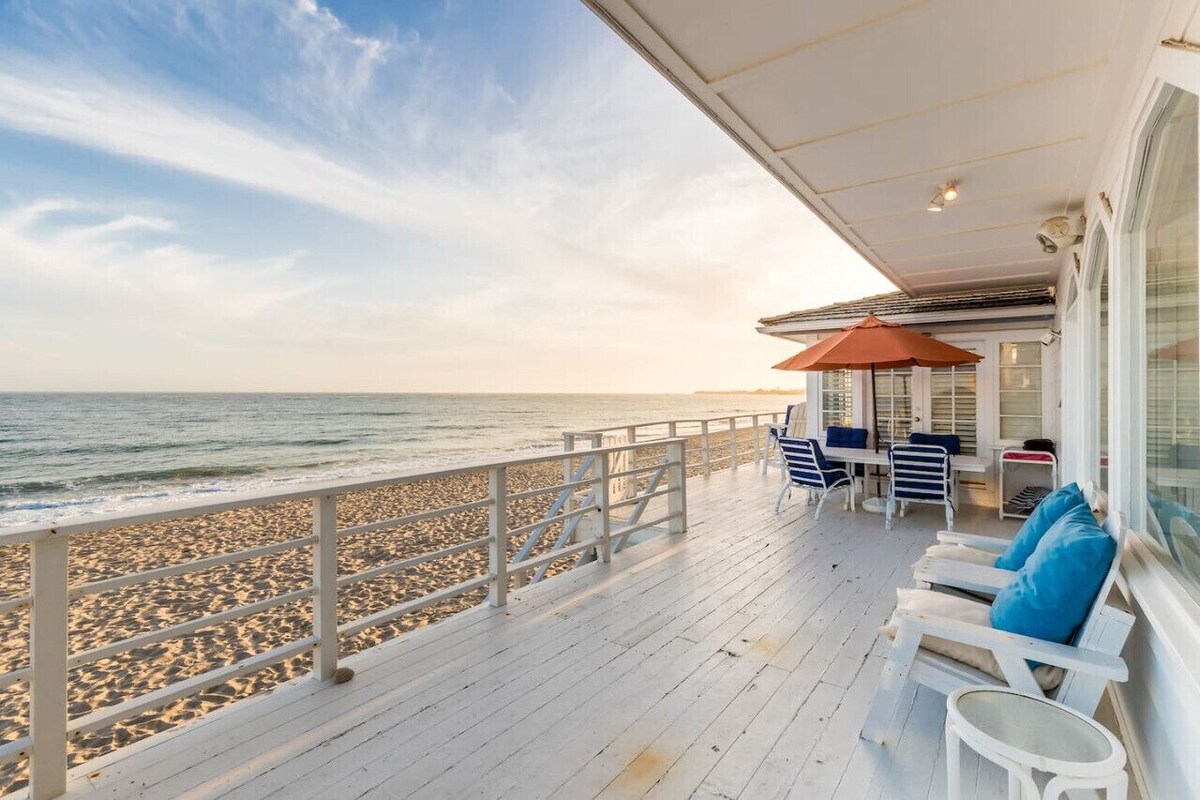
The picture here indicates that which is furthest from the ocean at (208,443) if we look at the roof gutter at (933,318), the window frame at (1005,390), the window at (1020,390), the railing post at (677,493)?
the window at (1020,390)

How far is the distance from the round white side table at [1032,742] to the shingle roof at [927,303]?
18.5ft

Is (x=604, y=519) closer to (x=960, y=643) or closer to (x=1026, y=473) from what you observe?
(x=960, y=643)

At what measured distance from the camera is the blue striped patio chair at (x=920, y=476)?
15.3 ft

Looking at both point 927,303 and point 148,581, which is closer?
point 148,581

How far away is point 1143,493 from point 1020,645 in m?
0.94

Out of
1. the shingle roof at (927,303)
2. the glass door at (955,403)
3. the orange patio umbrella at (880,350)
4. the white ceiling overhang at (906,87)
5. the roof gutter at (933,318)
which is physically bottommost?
the glass door at (955,403)

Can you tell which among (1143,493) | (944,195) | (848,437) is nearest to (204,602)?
(1143,493)

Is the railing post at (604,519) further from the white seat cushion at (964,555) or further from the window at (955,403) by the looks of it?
the window at (955,403)

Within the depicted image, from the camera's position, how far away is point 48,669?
1.57 metres

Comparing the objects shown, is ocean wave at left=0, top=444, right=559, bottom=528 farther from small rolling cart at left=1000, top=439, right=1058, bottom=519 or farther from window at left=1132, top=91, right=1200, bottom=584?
window at left=1132, top=91, right=1200, bottom=584

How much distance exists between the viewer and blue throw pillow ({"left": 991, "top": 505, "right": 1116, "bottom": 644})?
155 centimetres

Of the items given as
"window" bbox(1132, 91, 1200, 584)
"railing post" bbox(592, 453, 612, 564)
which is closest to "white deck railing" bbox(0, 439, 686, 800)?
"railing post" bbox(592, 453, 612, 564)

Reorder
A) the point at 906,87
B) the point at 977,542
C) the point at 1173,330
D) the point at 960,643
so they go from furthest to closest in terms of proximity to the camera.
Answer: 1. the point at 977,542
2. the point at 906,87
3. the point at 960,643
4. the point at 1173,330

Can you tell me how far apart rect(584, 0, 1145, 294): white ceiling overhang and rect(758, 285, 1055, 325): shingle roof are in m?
2.41
